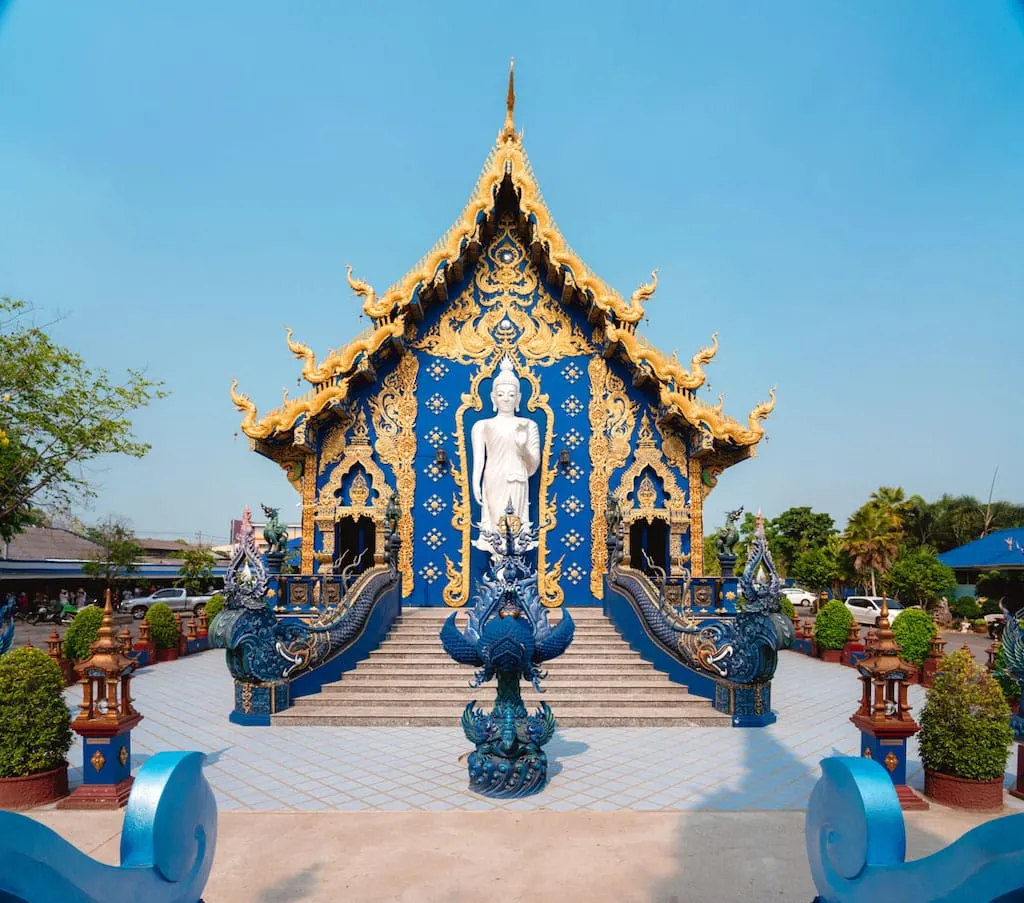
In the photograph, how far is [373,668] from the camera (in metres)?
10.4

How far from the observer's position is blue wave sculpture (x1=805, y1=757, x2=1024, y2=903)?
1679mm

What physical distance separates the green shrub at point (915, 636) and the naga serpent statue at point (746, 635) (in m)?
4.82

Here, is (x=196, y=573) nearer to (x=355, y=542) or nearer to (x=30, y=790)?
(x=355, y=542)

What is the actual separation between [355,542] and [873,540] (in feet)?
82.6

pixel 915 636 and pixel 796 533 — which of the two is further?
pixel 796 533

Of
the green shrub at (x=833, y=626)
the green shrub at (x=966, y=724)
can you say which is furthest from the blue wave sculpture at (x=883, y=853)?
the green shrub at (x=833, y=626)

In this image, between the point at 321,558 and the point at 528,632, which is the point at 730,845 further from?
the point at 321,558

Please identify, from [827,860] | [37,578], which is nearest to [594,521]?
[827,860]

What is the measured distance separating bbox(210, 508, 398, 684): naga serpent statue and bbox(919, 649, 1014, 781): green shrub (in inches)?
268

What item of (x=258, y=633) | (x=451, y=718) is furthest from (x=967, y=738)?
(x=258, y=633)

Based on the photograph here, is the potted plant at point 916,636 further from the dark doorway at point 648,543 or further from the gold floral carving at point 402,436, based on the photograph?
the gold floral carving at point 402,436

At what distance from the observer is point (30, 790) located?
6.03 metres

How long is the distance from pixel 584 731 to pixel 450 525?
18.8 feet

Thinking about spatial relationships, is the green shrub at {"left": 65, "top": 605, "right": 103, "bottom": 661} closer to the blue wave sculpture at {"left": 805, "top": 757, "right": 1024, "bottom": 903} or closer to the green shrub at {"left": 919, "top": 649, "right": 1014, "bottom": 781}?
the green shrub at {"left": 919, "top": 649, "right": 1014, "bottom": 781}
